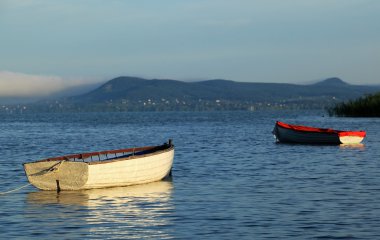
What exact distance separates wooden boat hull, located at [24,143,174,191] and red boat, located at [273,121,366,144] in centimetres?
3643

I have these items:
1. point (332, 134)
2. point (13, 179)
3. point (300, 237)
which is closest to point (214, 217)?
point (300, 237)

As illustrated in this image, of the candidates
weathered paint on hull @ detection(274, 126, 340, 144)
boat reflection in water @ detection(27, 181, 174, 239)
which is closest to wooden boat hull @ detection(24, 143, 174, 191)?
boat reflection in water @ detection(27, 181, 174, 239)

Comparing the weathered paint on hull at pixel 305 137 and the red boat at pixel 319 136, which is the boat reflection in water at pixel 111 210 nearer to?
the red boat at pixel 319 136

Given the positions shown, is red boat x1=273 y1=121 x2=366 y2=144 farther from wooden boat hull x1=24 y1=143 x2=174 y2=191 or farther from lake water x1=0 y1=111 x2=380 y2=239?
wooden boat hull x1=24 y1=143 x2=174 y2=191

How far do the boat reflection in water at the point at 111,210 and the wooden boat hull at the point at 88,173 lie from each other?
32cm

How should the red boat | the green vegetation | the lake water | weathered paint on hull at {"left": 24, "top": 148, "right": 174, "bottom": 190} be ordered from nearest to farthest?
the lake water, weathered paint on hull at {"left": 24, "top": 148, "right": 174, "bottom": 190}, the red boat, the green vegetation

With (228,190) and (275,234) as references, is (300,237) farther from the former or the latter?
(228,190)

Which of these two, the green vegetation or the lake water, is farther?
the green vegetation

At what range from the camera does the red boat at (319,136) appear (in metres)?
69.8

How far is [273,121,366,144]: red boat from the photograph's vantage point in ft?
229

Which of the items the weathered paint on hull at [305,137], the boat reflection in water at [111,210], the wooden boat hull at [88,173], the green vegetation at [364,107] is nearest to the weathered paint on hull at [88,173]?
the wooden boat hull at [88,173]

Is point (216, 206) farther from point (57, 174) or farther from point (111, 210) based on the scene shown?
point (57, 174)

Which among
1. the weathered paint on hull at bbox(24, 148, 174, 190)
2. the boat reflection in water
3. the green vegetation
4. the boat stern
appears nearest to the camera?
the boat reflection in water

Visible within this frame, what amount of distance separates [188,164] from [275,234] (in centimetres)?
2811
